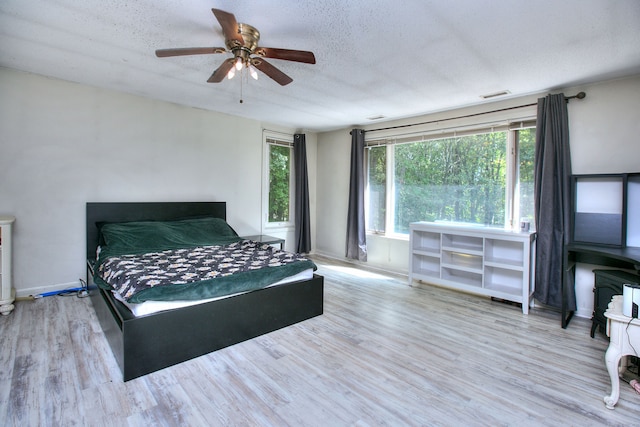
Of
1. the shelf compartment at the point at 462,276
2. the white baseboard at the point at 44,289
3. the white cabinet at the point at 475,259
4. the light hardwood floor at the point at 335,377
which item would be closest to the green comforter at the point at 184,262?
the light hardwood floor at the point at 335,377

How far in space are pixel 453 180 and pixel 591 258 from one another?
67.8 inches

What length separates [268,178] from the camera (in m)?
5.40

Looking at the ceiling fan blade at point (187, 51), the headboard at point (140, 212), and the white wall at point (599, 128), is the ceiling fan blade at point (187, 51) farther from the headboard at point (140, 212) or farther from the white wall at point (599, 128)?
the white wall at point (599, 128)

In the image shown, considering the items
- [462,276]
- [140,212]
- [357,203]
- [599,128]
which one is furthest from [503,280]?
[140,212]

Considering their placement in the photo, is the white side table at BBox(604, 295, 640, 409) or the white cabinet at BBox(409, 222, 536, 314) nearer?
the white side table at BBox(604, 295, 640, 409)

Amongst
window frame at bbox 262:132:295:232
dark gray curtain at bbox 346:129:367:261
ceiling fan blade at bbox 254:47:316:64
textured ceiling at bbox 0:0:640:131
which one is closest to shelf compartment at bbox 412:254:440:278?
dark gray curtain at bbox 346:129:367:261

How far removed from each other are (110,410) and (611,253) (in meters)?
3.70

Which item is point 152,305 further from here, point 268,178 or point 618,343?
point 268,178

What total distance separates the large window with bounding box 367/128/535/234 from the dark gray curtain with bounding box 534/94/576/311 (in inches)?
12.5

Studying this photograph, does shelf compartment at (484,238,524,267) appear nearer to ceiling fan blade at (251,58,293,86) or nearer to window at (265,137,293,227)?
ceiling fan blade at (251,58,293,86)

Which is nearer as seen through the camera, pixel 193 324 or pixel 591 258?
pixel 193 324

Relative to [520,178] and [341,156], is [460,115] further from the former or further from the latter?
[341,156]

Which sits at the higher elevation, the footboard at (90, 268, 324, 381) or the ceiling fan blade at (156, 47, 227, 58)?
the ceiling fan blade at (156, 47, 227, 58)

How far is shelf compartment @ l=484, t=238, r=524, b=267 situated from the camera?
3.53 meters
